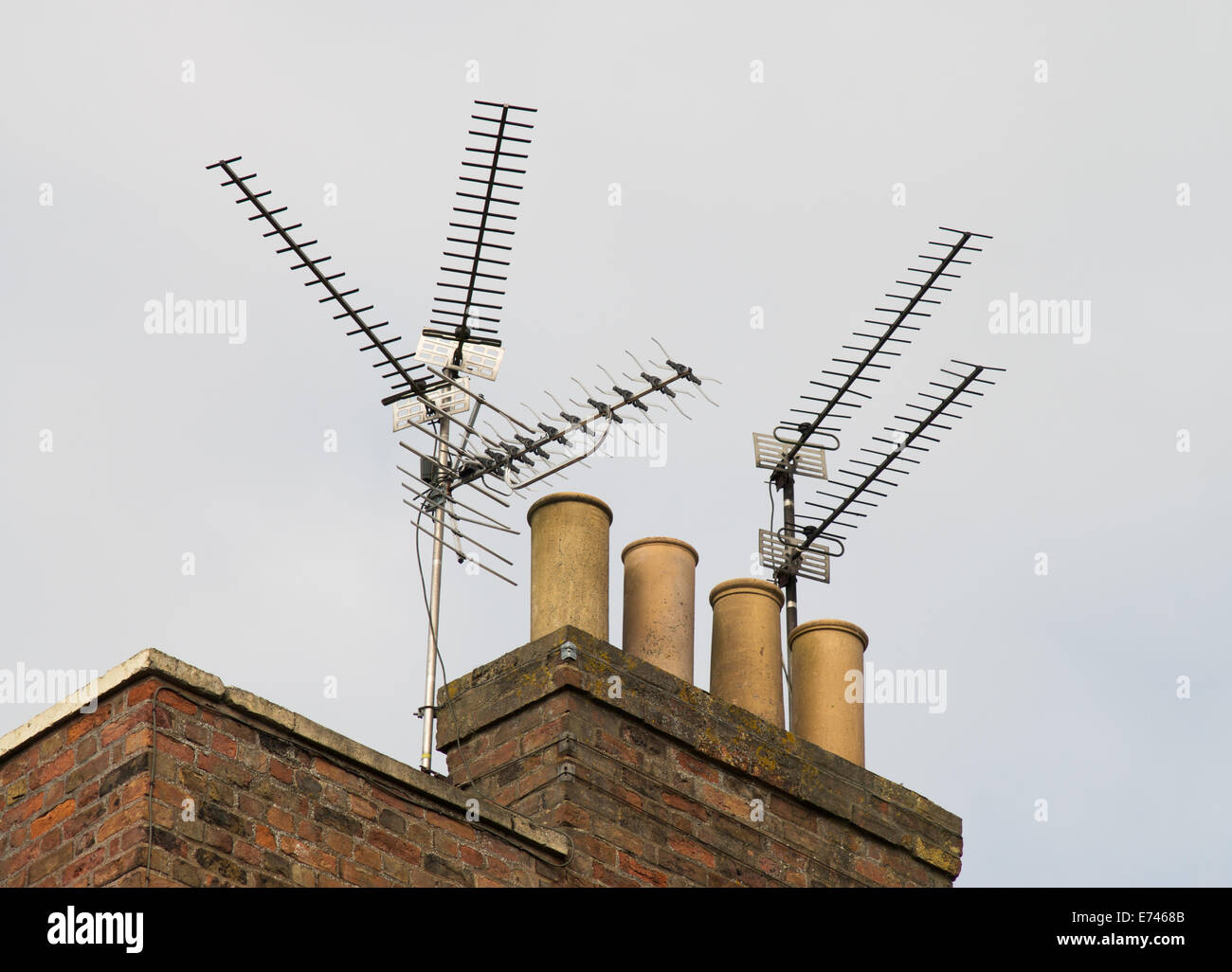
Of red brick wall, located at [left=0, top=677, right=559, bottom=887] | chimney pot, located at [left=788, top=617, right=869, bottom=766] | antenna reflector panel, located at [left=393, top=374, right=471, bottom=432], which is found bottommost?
red brick wall, located at [left=0, top=677, right=559, bottom=887]

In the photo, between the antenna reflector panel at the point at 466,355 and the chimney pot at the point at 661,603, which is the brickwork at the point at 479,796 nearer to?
the chimney pot at the point at 661,603

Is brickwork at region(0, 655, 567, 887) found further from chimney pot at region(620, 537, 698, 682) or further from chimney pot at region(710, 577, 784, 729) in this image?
chimney pot at region(710, 577, 784, 729)

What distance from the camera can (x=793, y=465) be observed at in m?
13.8

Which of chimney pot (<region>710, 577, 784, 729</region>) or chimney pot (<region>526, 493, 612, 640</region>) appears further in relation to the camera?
chimney pot (<region>710, 577, 784, 729</region>)

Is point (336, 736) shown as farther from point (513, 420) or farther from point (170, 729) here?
point (513, 420)

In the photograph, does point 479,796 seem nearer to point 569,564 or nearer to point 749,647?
point 569,564

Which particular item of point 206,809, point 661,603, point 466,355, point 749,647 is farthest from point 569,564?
point 206,809

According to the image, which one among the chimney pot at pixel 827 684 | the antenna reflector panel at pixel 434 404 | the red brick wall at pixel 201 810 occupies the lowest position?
the red brick wall at pixel 201 810

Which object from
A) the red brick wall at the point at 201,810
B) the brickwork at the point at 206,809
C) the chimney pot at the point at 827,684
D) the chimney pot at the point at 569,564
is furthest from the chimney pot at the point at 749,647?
the red brick wall at the point at 201,810

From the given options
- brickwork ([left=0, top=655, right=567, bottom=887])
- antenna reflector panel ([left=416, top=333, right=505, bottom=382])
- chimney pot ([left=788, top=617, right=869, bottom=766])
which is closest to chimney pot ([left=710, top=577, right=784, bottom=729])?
chimney pot ([left=788, top=617, right=869, bottom=766])

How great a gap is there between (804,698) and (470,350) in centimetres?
257

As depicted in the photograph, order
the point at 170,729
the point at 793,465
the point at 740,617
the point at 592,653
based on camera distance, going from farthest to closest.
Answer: the point at 793,465
the point at 740,617
the point at 592,653
the point at 170,729
